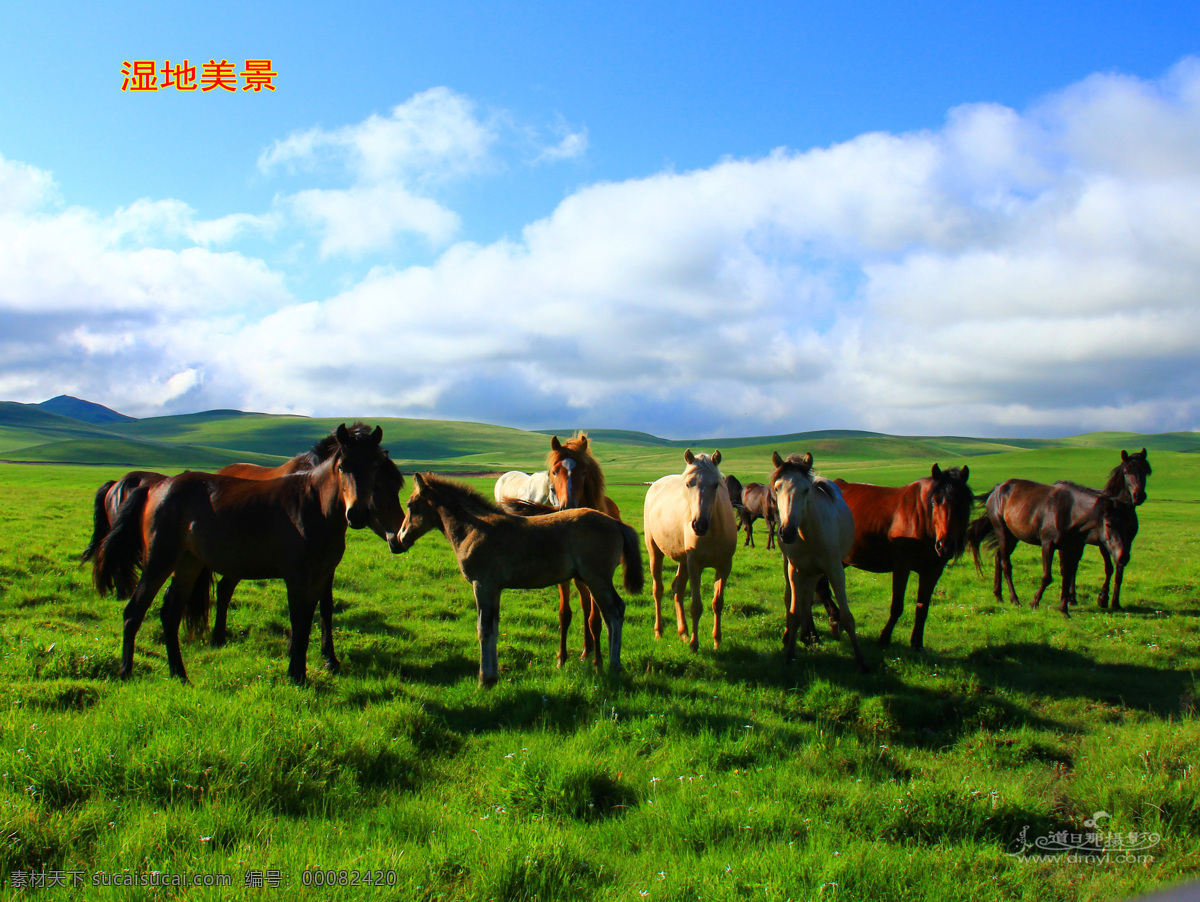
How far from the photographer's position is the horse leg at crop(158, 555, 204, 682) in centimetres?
648

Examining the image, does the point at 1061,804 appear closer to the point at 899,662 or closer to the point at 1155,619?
the point at 899,662

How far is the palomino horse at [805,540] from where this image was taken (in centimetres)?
766

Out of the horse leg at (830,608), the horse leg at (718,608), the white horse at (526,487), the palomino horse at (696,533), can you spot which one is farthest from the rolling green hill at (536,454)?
the horse leg at (718,608)

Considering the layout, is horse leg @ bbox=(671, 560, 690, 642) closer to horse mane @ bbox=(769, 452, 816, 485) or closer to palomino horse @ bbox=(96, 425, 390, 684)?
horse mane @ bbox=(769, 452, 816, 485)

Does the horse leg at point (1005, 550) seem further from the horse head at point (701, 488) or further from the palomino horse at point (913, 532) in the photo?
the horse head at point (701, 488)

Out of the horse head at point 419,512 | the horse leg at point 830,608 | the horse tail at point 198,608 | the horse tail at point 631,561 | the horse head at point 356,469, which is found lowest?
the horse leg at point 830,608

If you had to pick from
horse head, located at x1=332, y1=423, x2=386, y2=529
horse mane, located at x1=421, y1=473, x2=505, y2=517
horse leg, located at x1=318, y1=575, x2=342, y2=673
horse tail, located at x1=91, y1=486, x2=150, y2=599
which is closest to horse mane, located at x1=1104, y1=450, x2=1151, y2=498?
horse mane, located at x1=421, y1=473, x2=505, y2=517

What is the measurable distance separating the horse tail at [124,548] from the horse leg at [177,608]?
86 centimetres

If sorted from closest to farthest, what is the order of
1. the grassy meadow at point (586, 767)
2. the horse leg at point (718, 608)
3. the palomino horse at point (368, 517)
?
the grassy meadow at point (586, 767) → the palomino horse at point (368, 517) → the horse leg at point (718, 608)

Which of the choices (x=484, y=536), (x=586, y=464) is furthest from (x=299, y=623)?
(x=586, y=464)

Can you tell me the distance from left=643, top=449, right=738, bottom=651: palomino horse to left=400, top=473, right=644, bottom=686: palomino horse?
122cm

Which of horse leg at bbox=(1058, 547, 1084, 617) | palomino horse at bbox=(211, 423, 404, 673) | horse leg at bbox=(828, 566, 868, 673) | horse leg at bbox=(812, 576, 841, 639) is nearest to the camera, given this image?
palomino horse at bbox=(211, 423, 404, 673)

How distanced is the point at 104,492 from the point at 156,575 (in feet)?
12.4

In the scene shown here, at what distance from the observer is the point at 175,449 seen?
445ft
